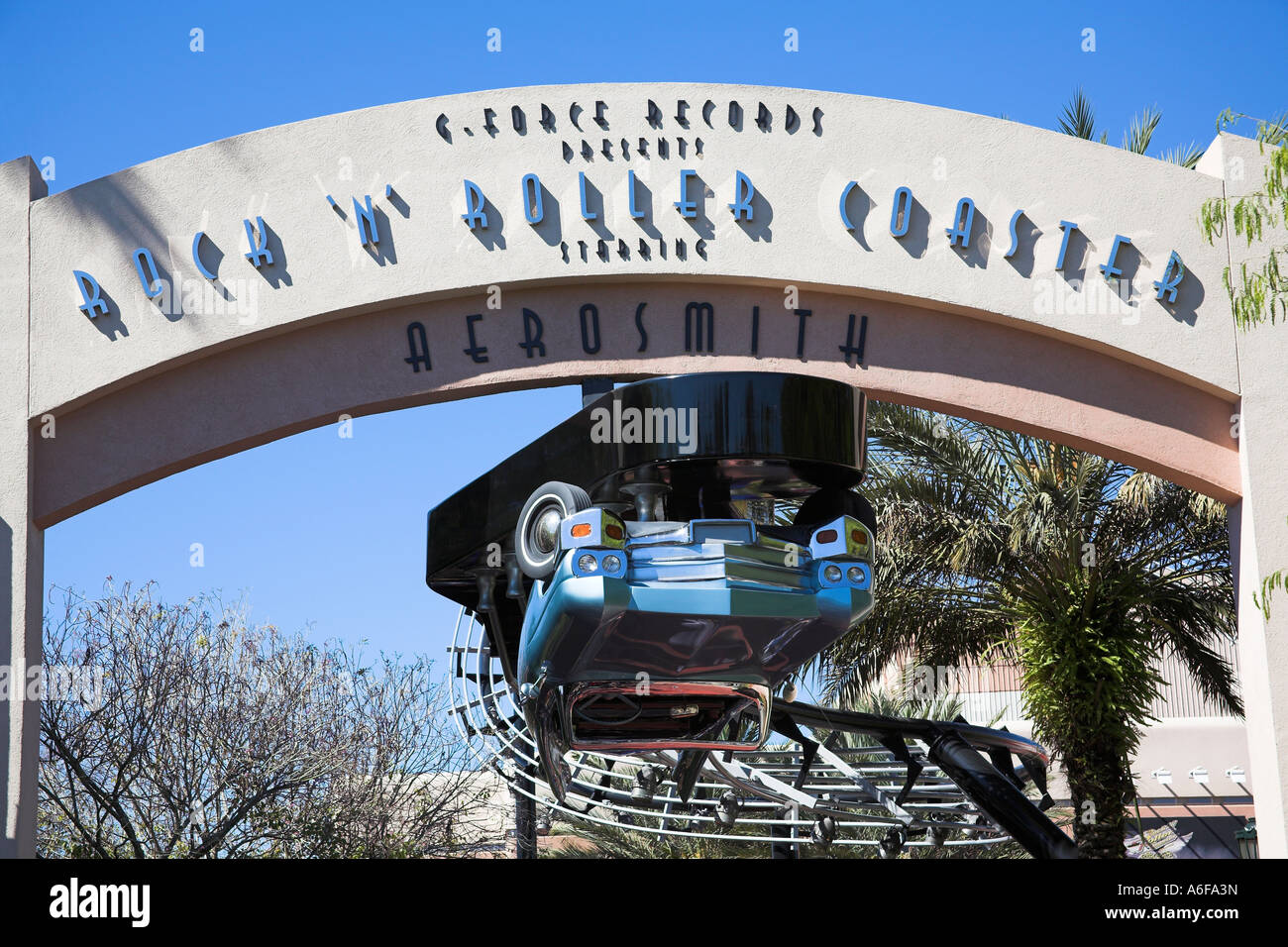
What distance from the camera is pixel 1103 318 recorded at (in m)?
11.8

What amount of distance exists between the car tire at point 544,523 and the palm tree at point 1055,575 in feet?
27.0

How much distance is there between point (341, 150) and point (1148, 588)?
10.0m

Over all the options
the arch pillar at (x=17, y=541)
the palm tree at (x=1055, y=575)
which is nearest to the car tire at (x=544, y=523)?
the arch pillar at (x=17, y=541)

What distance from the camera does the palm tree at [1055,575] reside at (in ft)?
49.3

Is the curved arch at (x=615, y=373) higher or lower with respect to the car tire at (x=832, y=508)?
higher

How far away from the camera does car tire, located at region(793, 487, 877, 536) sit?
8211 millimetres

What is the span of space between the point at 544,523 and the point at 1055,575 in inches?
356

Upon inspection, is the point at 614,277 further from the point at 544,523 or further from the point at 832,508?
the point at 832,508

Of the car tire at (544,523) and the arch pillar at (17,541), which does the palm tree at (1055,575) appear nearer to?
the car tire at (544,523)

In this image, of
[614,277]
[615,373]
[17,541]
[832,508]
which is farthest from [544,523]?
[17,541]

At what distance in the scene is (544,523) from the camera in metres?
8.15

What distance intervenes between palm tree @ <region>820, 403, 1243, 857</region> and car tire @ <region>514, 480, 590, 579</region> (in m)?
8.23
